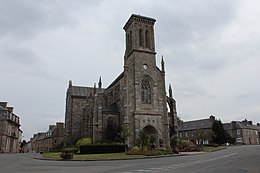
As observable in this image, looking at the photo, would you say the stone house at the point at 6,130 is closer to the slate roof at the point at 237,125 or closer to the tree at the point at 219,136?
the tree at the point at 219,136

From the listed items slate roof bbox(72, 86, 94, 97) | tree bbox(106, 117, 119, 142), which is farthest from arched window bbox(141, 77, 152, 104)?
slate roof bbox(72, 86, 94, 97)

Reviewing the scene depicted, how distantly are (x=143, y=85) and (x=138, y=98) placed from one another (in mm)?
2898

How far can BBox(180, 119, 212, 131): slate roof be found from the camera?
236 ft

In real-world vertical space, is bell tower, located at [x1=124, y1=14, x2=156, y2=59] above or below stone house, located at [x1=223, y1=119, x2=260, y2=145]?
above

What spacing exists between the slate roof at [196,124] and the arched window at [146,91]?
39.9m

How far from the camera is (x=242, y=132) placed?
2832 inches

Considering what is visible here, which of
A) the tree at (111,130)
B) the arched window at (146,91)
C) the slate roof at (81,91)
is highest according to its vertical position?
the slate roof at (81,91)

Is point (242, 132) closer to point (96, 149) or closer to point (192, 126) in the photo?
point (192, 126)

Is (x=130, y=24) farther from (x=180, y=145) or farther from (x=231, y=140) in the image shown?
(x=231, y=140)

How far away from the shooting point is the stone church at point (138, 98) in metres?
35.4

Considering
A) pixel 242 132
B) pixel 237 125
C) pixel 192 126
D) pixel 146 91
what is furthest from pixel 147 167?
pixel 237 125

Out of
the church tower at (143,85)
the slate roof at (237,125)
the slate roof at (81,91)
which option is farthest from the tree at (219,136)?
the slate roof at (81,91)

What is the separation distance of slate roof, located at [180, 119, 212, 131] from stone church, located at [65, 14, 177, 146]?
34.2m

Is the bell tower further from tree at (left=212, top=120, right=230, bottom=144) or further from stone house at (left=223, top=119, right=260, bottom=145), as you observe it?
stone house at (left=223, top=119, right=260, bottom=145)
